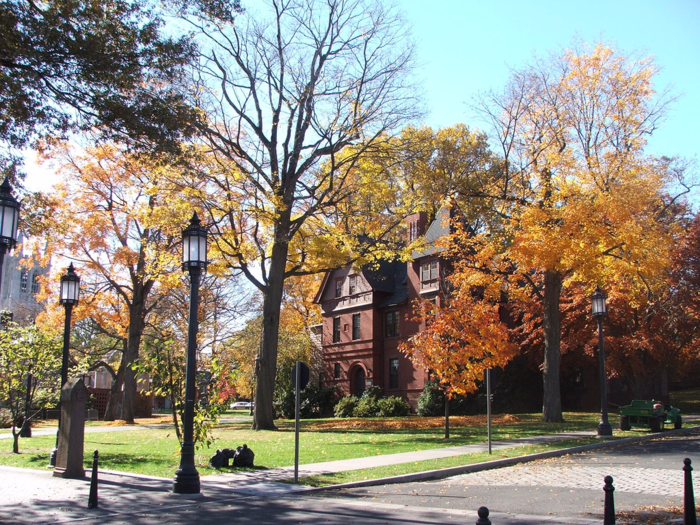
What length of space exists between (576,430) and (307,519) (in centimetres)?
1605

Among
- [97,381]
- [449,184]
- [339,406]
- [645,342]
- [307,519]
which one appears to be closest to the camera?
[307,519]

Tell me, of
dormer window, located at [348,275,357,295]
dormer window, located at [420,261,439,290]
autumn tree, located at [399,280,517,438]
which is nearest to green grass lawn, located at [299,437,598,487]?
autumn tree, located at [399,280,517,438]

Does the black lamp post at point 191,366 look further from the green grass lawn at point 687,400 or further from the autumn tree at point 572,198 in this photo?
the green grass lawn at point 687,400

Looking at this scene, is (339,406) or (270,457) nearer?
(270,457)

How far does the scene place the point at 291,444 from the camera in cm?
1905

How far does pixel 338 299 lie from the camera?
45844 millimetres

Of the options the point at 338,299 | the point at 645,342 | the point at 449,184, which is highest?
the point at 449,184

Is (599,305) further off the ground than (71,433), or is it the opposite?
(599,305)

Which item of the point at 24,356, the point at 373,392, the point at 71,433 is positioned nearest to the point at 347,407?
the point at 373,392

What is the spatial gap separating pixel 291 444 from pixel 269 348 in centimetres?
706

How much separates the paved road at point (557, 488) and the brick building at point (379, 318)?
22851 mm

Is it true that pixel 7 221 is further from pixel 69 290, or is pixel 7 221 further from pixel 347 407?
pixel 347 407

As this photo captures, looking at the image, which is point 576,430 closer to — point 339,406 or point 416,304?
point 416,304

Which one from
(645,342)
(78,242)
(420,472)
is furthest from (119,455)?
(645,342)
